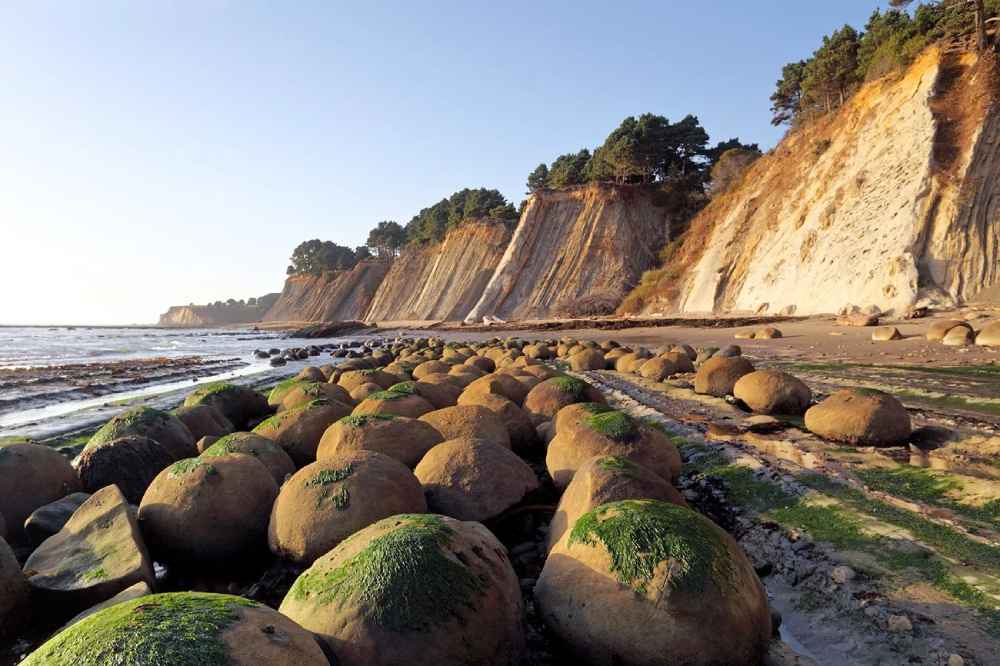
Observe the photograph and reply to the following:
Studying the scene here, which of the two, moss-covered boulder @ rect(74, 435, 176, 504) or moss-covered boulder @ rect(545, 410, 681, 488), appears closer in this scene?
moss-covered boulder @ rect(545, 410, 681, 488)

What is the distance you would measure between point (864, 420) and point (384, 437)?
4649mm

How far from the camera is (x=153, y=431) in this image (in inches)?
239

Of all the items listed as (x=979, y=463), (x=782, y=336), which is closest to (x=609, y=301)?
(x=782, y=336)

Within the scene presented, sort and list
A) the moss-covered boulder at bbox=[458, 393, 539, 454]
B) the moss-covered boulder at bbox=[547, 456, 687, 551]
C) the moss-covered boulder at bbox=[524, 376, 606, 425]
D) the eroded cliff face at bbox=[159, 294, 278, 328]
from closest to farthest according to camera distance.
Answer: the moss-covered boulder at bbox=[547, 456, 687, 551]
the moss-covered boulder at bbox=[458, 393, 539, 454]
the moss-covered boulder at bbox=[524, 376, 606, 425]
the eroded cliff face at bbox=[159, 294, 278, 328]

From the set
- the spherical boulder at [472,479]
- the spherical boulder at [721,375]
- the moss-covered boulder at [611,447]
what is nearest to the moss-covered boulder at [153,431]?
the spherical boulder at [472,479]

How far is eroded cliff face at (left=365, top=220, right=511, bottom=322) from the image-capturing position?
180 feet

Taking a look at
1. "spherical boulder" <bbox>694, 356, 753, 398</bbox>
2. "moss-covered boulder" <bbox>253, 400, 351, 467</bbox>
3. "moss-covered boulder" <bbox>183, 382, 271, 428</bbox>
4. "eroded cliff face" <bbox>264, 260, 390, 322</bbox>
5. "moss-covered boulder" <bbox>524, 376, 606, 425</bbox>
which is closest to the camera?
"moss-covered boulder" <bbox>253, 400, 351, 467</bbox>

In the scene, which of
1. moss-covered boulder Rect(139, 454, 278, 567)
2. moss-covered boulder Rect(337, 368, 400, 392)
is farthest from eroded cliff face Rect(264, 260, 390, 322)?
moss-covered boulder Rect(139, 454, 278, 567)

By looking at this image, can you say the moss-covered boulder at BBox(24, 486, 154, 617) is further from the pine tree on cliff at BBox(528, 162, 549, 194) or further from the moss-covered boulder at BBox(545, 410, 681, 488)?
the pine tree on cliff at BBox(528, 162, 549, 194)

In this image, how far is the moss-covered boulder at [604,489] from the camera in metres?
3.48

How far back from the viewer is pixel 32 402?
12742 millimetres

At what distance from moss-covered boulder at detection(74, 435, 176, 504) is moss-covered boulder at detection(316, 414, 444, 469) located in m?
1.74

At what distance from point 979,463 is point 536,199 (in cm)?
4519

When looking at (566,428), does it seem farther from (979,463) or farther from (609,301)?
(609,301)
